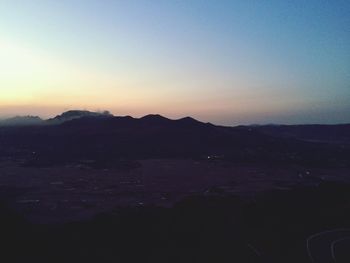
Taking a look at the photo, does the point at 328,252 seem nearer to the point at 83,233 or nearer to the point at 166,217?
the point at 166,217

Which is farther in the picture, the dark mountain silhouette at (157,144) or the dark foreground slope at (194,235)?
the dark mountain silhouette at (157,144)

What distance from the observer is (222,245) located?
33.9 m

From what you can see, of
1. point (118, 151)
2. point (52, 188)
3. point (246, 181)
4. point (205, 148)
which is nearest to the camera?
point (52, 188)

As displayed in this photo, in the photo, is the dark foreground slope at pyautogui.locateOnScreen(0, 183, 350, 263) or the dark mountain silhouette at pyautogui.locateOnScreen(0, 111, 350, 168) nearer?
the dark foreground slope at pyautogui.locateOnScreen(0, 183, 350, 263)

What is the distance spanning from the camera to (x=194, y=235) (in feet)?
118

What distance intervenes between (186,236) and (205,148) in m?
116

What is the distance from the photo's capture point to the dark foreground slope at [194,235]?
30062mm

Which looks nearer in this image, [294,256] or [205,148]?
[294,256]

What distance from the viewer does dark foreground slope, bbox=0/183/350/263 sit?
3006cm

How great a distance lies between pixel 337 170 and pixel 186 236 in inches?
3359

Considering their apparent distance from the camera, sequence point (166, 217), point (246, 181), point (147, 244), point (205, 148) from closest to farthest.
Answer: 1. point (147, 244)
2. point (166, 217)
3. point (246, 181)
4. point (205, 148)

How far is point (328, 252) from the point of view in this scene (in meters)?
31.0

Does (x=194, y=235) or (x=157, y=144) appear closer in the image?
(x=194, y=235)

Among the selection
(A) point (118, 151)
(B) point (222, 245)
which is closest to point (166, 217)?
(B) point (222, 245)
